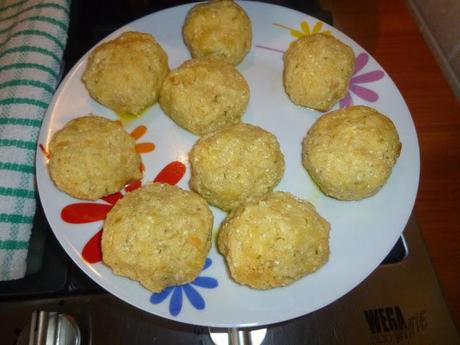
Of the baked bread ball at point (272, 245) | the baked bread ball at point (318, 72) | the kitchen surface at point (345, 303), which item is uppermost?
the baked bread ball at point (318, 72)

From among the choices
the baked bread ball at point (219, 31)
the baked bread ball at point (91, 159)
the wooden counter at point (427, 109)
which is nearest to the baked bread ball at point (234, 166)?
the baked bread ball at point (91, 159)

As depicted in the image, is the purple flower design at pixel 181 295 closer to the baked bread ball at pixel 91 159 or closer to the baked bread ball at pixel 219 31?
the baked bread ball at pixel 91 159

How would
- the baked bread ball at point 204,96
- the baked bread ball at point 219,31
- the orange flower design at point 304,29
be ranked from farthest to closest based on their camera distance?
the orange flower design at point 304,29 < the baked bread ball at point 219,31 < the baked bread ball at point 204,96

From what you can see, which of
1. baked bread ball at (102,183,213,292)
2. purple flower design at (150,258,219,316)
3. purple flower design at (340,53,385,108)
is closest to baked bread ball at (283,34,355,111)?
purple flower design at (340,53,385,108)

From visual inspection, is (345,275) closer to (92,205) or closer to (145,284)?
(145,284)

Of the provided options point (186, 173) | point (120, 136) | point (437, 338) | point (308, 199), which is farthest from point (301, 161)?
Answer: point (437, 338)

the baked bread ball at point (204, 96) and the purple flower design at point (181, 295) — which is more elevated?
the baked bread ball at point (204, 96)

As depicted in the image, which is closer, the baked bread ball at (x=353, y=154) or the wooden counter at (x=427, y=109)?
the baked bread ball at (x=353, y=154)
